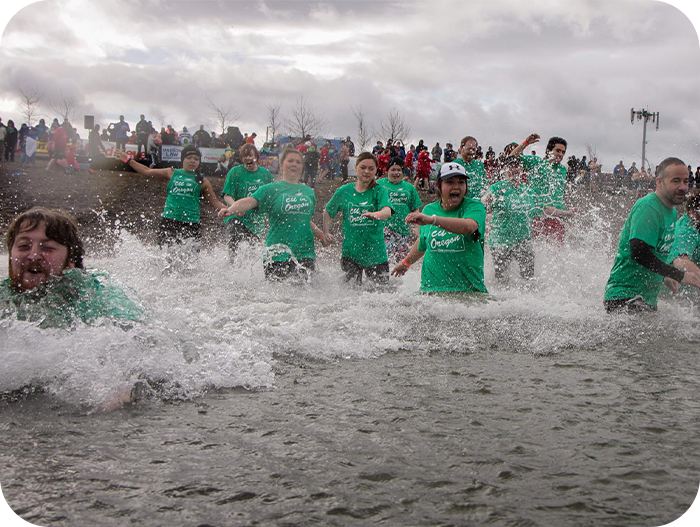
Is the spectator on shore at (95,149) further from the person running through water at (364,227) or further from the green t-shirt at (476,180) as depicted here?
Answer: the person running through water at (364,227)

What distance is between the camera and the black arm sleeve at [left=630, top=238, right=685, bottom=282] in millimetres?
4797

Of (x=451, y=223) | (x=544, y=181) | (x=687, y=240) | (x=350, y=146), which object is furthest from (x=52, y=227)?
(x=350, y=146)

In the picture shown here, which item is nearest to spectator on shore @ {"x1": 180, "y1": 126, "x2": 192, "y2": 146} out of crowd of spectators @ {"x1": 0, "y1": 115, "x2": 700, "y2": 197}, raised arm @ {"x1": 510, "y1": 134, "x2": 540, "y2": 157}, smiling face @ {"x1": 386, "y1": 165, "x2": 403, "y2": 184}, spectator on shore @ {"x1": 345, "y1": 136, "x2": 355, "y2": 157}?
crowd of spectators @ {"x1": 0, "y1": 115, "x2": 700, "y2": 197}

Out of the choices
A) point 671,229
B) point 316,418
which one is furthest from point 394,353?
point 671,229

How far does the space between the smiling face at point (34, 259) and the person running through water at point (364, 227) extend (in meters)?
4.00

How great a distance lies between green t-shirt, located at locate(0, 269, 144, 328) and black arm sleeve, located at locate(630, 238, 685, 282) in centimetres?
356

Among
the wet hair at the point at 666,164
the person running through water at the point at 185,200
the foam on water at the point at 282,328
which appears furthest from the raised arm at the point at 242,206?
the wet hair at the point at 666,164

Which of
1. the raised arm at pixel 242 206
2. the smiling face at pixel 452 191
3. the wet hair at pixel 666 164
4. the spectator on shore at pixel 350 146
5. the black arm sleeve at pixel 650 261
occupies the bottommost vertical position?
the black arm sleeve at pixel 650 261

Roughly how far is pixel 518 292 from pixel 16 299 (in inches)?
183

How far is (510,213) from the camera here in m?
7.11

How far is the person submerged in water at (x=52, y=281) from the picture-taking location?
307 centimetres

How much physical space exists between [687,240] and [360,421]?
350 cm

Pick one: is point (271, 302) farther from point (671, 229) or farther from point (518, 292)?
point (671, 229)

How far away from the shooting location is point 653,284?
5.16m
